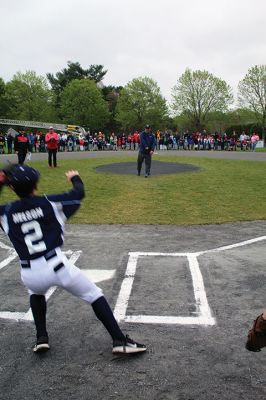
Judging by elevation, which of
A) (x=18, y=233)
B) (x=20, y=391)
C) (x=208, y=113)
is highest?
(x=208, y=113)

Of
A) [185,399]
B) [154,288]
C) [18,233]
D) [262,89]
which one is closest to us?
[185,399]

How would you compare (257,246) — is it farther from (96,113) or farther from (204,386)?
(96,113)

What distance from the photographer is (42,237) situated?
3.50 meters

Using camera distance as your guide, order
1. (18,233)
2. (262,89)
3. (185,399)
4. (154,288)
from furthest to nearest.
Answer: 1. (262,89)
2. (154,288)
3. (18,233)
4. (185,399)

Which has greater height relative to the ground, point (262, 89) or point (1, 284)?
point (262, 89)

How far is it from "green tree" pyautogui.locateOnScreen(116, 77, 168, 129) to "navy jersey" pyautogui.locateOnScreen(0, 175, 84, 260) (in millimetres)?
69427

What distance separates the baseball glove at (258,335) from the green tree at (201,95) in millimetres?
68401

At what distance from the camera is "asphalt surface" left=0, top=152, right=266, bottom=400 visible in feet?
10.4

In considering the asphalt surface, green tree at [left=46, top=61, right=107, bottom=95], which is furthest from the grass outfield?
green tree at [left=46, top=61, right=107, bottom=95]

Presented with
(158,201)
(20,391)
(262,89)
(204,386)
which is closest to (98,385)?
(20,391)

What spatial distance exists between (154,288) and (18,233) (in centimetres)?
236

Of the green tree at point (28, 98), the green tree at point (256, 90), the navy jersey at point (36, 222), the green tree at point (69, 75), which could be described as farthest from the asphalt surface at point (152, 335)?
the green tree at point (69, 75)

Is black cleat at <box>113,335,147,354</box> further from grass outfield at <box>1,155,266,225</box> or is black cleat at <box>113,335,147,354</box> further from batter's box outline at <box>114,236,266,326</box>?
grass outfield at <box>1,155,266,225</box>

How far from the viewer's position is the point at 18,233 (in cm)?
351
